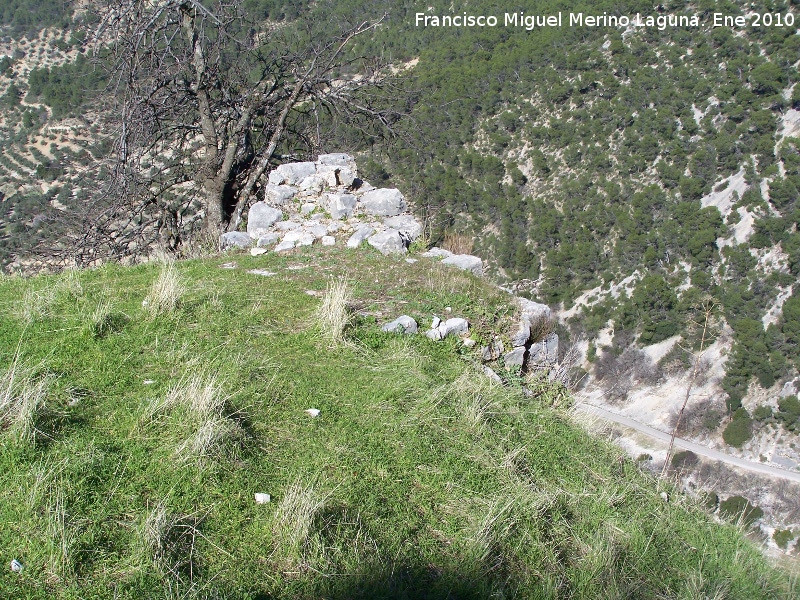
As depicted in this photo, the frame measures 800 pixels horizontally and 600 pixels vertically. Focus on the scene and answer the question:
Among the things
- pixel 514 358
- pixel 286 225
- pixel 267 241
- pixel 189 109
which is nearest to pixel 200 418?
pixel 514 358

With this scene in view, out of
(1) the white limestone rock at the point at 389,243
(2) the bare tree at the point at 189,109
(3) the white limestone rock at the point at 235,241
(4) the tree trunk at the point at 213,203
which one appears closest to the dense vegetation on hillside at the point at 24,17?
(2) the bare tree at the point at 189,109

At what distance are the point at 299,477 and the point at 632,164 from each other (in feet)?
97.4

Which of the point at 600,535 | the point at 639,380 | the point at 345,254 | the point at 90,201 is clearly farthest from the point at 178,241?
the point at 639,380

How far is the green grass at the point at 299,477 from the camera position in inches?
107

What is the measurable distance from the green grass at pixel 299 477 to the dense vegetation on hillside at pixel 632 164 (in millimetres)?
18024

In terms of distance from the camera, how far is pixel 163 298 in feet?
16.2

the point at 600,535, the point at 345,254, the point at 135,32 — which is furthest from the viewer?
the point at 135,32

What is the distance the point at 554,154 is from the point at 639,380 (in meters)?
11.7

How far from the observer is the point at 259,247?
7500 mm

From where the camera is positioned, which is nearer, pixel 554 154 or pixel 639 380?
pixel 639 380

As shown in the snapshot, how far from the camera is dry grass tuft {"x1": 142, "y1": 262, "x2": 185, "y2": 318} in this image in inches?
192

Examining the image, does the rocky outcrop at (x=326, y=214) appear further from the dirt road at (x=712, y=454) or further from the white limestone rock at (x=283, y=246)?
the dirt road at (x=712, y=454)

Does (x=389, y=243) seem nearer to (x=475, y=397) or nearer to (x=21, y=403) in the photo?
(x=475, y=397)

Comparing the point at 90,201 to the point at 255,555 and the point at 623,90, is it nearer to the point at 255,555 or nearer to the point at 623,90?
the point at 255,555
